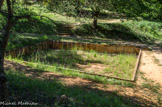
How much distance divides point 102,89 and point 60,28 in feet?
41.3

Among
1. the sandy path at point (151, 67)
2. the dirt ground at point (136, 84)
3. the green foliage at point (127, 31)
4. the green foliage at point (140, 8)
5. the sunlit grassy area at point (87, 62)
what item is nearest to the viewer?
the dirt ground at point (136, 84)

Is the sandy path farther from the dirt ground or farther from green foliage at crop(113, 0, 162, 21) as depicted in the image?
green foliage at crop(113, 0, 162, 21)

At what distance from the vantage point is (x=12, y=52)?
9352 mm

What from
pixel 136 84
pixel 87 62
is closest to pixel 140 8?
pixel 87 62

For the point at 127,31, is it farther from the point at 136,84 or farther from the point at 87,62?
the point at 136,84

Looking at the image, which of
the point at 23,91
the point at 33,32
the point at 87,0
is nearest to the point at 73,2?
the point at 87,0

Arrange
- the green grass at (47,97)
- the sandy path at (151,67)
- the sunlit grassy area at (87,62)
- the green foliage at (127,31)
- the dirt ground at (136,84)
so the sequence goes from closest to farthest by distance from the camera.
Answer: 1. the green grass at (47,97)
2. the dirt ground at (136,84)
3. the sandy path at (151,67)
4. the sunlit grassy area at (87,62)
5. the green foliage at (127,31)

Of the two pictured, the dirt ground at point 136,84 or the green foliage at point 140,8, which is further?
the green foliage at point 140,8

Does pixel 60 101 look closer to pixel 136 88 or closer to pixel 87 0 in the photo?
pixel 136 88

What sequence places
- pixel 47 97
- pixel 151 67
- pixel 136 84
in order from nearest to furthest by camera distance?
pixel 47 97 → pixel 136 84 → pixel 151 67

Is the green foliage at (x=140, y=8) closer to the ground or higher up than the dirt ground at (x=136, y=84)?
higher up

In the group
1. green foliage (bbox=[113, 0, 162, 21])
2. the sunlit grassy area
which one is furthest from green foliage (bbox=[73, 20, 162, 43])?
the sunlit grassy area

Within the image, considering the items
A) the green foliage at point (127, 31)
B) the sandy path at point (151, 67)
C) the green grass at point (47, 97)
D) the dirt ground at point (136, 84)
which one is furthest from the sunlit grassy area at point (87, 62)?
the green foliage at point (127, 31)

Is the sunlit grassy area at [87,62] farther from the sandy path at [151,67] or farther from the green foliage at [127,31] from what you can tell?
the green foliage at [127,31]
